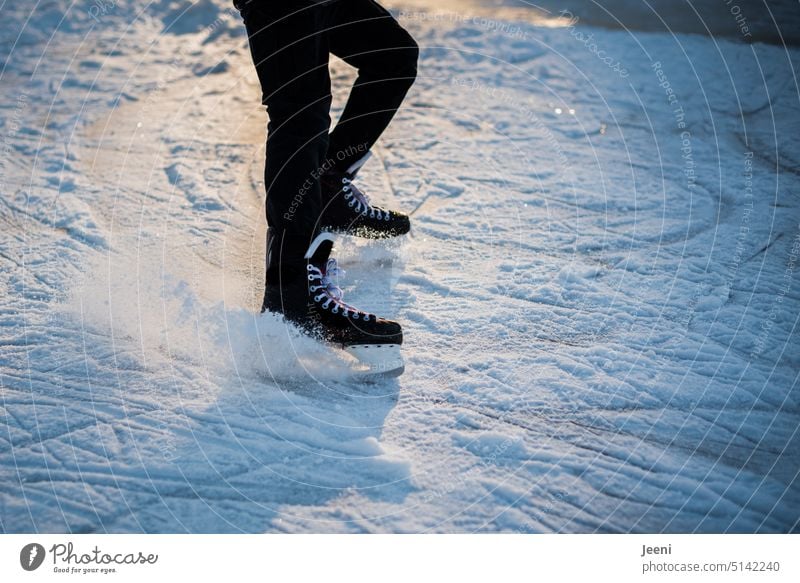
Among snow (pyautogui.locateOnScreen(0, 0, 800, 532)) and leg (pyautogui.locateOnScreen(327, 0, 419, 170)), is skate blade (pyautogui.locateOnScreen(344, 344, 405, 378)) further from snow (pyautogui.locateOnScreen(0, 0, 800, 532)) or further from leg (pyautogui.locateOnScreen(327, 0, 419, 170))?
leg (pyautogui.locateOnScreen(327, 0, 419, 170))

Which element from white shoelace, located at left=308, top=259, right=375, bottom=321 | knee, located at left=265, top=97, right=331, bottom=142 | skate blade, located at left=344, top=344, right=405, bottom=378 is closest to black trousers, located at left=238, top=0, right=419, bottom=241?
knee, located at left=265, top=97, right=331, bottom=142

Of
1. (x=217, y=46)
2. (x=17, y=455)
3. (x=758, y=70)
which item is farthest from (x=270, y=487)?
(x=758, y=70)

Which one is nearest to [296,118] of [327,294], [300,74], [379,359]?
[300,74]

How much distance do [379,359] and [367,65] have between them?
2.83 feet

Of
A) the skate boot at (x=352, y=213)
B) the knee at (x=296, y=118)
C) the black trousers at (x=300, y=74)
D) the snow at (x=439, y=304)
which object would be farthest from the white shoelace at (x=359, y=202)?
the knee at (x=296, y=118)

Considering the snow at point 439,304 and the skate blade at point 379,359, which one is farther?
the skate blade at point 379,359

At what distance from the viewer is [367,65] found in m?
2.29

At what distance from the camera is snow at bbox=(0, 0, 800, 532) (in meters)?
1.71

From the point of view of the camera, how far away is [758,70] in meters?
3.77

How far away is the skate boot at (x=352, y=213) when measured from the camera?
8.09 ft

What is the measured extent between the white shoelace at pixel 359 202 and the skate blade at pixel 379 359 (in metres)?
0.64

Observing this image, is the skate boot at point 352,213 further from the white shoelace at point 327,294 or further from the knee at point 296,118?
the knee at point 296,118

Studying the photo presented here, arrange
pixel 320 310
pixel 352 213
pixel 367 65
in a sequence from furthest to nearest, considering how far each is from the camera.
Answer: pixel 352 213
pixel 367 65
pixel 320 310

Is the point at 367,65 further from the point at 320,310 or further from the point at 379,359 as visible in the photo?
the point at 379,359
